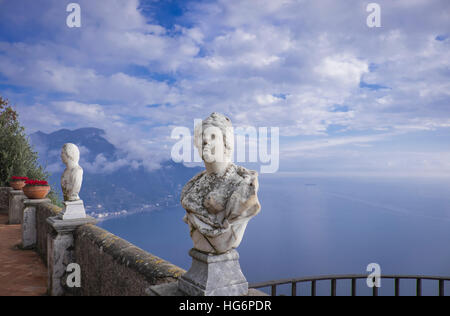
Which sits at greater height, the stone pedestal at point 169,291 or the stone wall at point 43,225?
the stone pedestal at point 169,291

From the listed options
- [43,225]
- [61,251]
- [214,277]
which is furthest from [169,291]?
[43,225]

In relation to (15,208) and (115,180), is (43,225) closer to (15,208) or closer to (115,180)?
(15,208)

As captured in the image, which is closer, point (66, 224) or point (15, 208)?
point (66, 224)

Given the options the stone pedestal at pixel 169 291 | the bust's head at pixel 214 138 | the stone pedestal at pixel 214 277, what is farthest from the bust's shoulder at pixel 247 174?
the stone pedestal at pixel 169 291

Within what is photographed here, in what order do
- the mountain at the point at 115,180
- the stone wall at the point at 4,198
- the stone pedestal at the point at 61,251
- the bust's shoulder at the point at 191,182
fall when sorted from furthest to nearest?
the mountain at the point at 115,180, the stone wall at the point at 4,198, the stone pedestal at the point at 61,251, the bust's shoulder at the point at 191,182

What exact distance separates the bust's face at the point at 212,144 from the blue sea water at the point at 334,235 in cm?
4870

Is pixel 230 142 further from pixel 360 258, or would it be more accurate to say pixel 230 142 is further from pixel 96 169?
pixel 360 258

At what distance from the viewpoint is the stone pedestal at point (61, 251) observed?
421 cm

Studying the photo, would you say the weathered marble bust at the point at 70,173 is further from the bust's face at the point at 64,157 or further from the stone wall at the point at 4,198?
the stone wall at the point at 4,198

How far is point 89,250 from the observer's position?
368cm

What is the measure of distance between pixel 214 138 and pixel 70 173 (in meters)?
3.35

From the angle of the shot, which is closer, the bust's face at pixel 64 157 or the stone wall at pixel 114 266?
the stone wall at pixel 114 266

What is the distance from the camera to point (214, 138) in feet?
5.90
